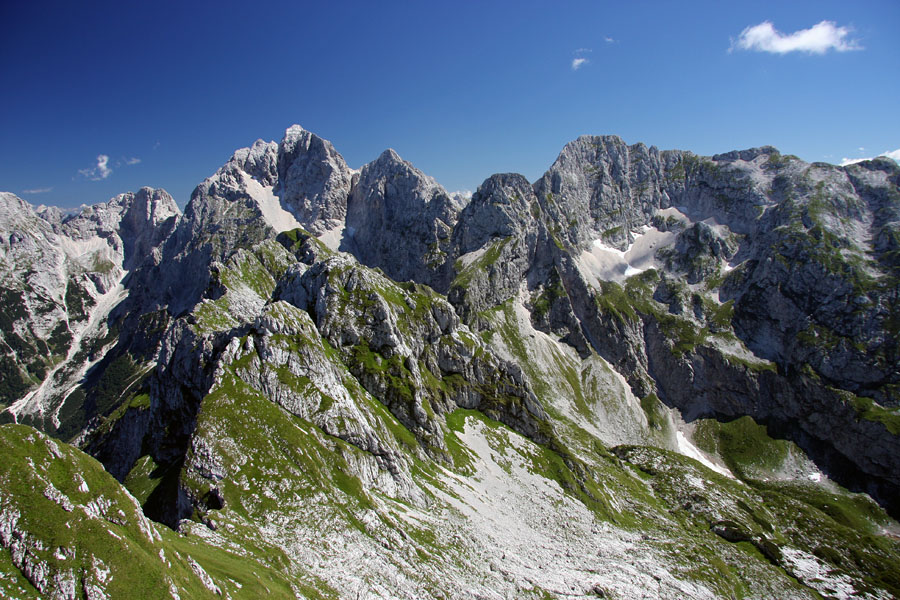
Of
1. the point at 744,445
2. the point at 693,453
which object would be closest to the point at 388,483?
the point at 693,453

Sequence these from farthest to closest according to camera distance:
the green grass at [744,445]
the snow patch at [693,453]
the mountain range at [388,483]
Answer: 1. the green grass at [744,445]
2. the snow patch at [693,453]
3. the mountain range at [388,483]

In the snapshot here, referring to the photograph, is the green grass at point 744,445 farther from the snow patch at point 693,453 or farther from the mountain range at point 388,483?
the snow patch at point 693,453

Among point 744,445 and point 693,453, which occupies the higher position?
point 744,445

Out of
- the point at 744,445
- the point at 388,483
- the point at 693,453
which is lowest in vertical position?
the point at 693,453

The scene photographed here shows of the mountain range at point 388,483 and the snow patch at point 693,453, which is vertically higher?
the mountain range at point 388,483

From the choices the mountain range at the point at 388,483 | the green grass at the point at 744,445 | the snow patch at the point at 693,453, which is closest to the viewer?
the mountain range at the point at 388,483

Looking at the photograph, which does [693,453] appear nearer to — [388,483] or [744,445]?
[744,445]

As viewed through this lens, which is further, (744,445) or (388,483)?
(744,445)

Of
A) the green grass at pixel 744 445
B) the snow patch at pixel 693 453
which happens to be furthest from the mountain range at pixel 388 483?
the green grass at pixel 744 445

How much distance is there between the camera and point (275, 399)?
72.6 m

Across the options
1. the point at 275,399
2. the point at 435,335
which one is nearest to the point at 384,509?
the point at 275,399

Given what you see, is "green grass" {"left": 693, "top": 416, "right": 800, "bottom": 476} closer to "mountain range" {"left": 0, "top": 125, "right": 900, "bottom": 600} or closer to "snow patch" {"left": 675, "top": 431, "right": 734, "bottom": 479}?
"mountain range" {"left": 0, "top": 125, "right": 900, "bottom": 600}

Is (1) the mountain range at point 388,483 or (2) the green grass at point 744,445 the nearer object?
(1) the mountain range at point 388,483

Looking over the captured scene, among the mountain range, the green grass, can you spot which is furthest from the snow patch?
the green grass
